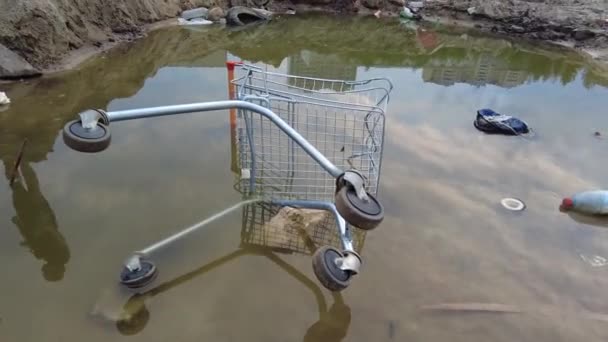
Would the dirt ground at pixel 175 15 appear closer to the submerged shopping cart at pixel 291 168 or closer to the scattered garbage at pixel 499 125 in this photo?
the submerged shopping cart at pixel 291 168

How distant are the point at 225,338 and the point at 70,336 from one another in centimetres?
95

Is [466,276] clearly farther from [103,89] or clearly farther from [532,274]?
[103,89]

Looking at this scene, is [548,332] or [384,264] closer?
[548,332]

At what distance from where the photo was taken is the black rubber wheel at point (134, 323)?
2756 mm

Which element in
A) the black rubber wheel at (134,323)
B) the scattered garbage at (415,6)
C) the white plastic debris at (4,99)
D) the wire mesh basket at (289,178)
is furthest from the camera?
the scattered garbage at (415,6)

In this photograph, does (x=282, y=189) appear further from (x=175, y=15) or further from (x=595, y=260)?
(x=175, y=15)

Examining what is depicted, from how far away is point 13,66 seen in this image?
606 centimetres

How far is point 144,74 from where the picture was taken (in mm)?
6738

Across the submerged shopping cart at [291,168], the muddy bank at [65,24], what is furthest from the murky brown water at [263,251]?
the muddy bank at [65,24]

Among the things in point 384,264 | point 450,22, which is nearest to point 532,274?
point 384,264

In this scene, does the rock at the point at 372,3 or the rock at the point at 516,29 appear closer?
the rock at the point at 516,29


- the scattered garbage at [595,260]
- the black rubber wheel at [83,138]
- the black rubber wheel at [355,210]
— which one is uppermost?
the black rubber wheel at [83,138]

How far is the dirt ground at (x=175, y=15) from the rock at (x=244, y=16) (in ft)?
2.76

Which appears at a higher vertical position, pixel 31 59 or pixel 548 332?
pixel 31 59
